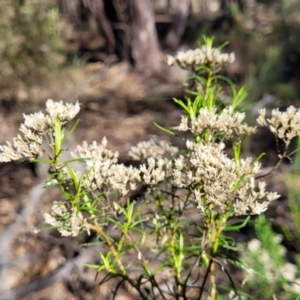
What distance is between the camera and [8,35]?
4754 mm

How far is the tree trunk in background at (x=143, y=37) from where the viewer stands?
19.9ft

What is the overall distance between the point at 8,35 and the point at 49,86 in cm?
82

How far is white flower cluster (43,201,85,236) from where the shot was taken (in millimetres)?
1167

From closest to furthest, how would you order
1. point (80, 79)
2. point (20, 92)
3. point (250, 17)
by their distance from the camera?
point (20, 92), point (80, 79), point (250, 17)

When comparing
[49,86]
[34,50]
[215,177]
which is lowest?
[49,86]

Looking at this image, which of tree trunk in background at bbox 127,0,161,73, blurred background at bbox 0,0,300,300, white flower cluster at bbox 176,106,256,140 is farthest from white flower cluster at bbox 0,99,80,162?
tree trunk in background at bbox 127,0,161,73

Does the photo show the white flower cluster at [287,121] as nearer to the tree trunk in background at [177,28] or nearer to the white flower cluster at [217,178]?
the white flower cluster at [217,178]

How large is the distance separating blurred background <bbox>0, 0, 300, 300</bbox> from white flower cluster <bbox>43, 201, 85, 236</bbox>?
23.9 inches

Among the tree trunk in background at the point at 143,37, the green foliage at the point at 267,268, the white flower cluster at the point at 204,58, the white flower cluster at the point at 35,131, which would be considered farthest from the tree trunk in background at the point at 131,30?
the white flower cluster at the point at 35,131

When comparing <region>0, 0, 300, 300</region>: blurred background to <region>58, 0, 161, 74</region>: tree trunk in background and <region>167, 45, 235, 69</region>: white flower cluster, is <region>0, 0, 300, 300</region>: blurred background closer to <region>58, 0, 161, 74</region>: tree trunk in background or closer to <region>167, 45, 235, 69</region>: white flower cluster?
<region>58, 0, 161, 74</region>: tree trunk in background

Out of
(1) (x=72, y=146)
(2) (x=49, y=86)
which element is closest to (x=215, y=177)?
(1) (x=72, y=146)

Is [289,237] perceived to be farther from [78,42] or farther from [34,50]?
[78,42]

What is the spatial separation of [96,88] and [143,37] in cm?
109

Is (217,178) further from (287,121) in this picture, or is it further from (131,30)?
(131,30)
